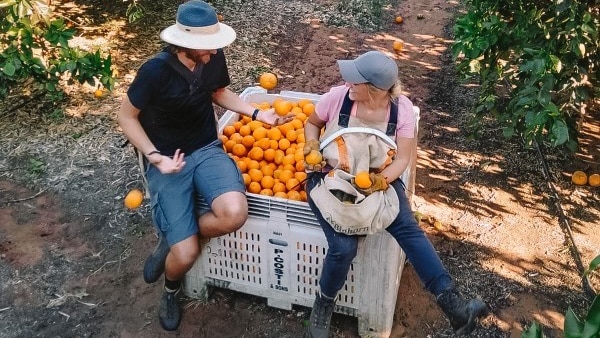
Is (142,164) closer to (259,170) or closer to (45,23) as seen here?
(259,170)

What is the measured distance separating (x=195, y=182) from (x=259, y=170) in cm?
38

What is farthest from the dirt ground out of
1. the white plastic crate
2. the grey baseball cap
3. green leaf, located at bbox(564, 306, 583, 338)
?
green leaf, located at bbox(564, 306, 583, 338)

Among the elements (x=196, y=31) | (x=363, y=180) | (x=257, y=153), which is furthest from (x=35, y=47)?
(x=363, y=180)

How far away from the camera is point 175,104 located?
3.24 metres

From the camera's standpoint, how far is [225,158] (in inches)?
133

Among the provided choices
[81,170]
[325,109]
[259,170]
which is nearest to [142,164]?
[259,170]

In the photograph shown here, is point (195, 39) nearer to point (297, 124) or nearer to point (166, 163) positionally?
point (166, 163)

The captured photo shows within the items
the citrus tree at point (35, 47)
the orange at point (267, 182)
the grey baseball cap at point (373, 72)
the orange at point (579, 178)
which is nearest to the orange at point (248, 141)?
the orange at point (267, 182)

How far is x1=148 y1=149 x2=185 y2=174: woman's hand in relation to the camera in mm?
3074

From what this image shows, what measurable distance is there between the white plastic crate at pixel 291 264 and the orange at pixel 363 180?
0.99 ft

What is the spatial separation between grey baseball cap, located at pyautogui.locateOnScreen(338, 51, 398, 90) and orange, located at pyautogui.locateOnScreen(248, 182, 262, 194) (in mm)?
804

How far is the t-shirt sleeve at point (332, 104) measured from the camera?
311cm

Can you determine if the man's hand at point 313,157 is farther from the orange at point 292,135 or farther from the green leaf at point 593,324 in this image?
the green leaf at point 593,324

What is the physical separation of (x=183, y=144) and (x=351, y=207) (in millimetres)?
1108
